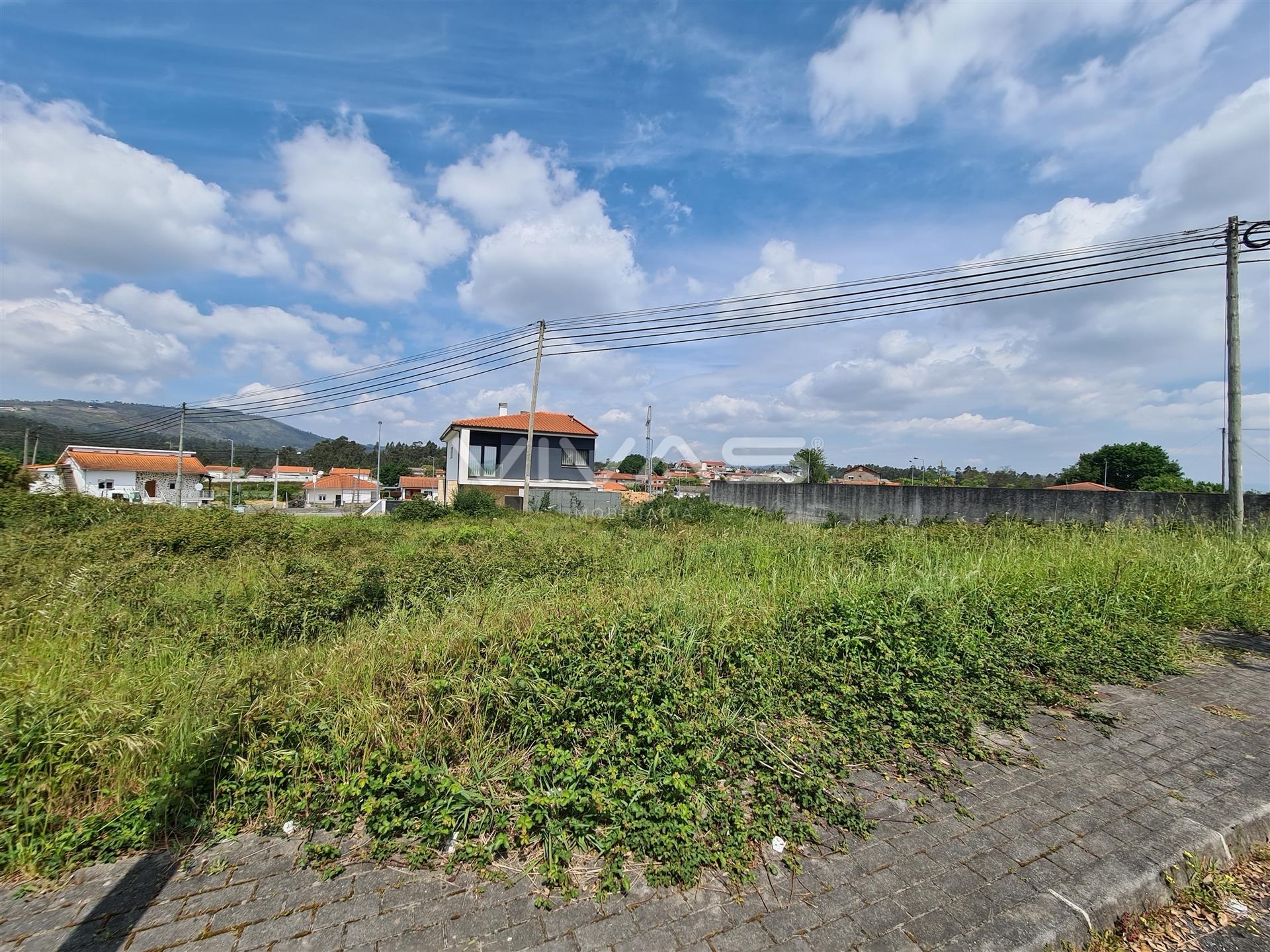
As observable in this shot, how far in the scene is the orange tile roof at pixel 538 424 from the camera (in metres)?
25.8

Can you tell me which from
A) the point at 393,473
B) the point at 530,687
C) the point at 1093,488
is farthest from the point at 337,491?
the point at 1093,488

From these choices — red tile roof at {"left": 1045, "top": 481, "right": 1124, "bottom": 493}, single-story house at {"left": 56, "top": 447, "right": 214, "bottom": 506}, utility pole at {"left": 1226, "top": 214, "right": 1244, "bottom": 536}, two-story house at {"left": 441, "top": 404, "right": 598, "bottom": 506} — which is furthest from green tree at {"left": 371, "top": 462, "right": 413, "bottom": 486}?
utility pole at {"left": 1226, "top": 214, "right": 1244, "bottom": 536}

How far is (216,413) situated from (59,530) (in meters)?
25.0

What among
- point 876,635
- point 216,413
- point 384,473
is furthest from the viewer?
point 384,473

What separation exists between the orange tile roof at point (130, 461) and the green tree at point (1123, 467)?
2519 inches

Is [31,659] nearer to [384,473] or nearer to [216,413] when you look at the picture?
[216,413]

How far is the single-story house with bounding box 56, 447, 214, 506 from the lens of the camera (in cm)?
3453

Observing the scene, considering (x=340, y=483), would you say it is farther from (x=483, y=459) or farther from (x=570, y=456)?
(x=570, y=456)

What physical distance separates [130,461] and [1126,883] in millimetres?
50946

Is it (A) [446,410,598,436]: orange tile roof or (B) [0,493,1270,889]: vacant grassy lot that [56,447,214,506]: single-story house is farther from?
(B) [0,493,1270,889]: vacant grassy lot

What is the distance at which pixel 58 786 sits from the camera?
7.55ft

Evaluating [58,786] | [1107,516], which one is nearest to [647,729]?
[58,786]

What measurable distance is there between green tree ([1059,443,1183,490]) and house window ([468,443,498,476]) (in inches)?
1675

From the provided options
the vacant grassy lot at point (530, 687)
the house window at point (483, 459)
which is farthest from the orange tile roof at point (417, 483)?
the vacant grassy lot at point (530, 687)
